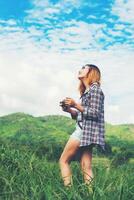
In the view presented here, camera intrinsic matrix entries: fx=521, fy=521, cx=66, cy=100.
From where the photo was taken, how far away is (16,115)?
355 feet

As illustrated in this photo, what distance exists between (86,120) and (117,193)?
120 cm

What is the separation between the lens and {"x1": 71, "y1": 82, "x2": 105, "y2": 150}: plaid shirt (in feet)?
22.0

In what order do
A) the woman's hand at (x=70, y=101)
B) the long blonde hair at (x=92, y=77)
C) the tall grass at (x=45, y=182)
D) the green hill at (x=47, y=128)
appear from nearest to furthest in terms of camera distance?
the tall grass at (x=45, y=182), the woman's hand at (x=70, y=101), the long blonde hair at (x=92, y=77), the green hill at (x=47, y=128)

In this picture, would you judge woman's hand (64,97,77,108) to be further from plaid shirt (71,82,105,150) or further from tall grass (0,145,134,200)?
tall grass (0,145,134,200)

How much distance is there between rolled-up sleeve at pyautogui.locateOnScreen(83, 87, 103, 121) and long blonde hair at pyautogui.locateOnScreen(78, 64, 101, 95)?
0.21 metres

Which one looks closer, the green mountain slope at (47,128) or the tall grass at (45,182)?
the tall grass at (45,182)

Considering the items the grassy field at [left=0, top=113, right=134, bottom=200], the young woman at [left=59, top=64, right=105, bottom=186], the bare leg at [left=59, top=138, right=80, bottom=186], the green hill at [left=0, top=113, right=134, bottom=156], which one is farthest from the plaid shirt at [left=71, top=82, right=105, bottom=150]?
the green hill at [left=0, top=113, right=134, bottom=156]

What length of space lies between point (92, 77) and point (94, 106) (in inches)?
18.8

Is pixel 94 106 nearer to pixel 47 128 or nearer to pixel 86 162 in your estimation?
pixel 86 162

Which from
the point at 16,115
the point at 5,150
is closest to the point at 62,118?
the point at 16,115

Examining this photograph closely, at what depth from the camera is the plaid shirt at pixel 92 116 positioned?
670cm

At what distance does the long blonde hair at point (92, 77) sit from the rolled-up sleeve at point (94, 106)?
21 cm

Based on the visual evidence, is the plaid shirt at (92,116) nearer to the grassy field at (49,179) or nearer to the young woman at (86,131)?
the young woman at (86,131)

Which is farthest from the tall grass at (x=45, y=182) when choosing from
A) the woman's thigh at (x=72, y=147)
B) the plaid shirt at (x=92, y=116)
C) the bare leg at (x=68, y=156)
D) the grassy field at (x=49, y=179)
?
the plaid shirt at (x=92, y=116)
